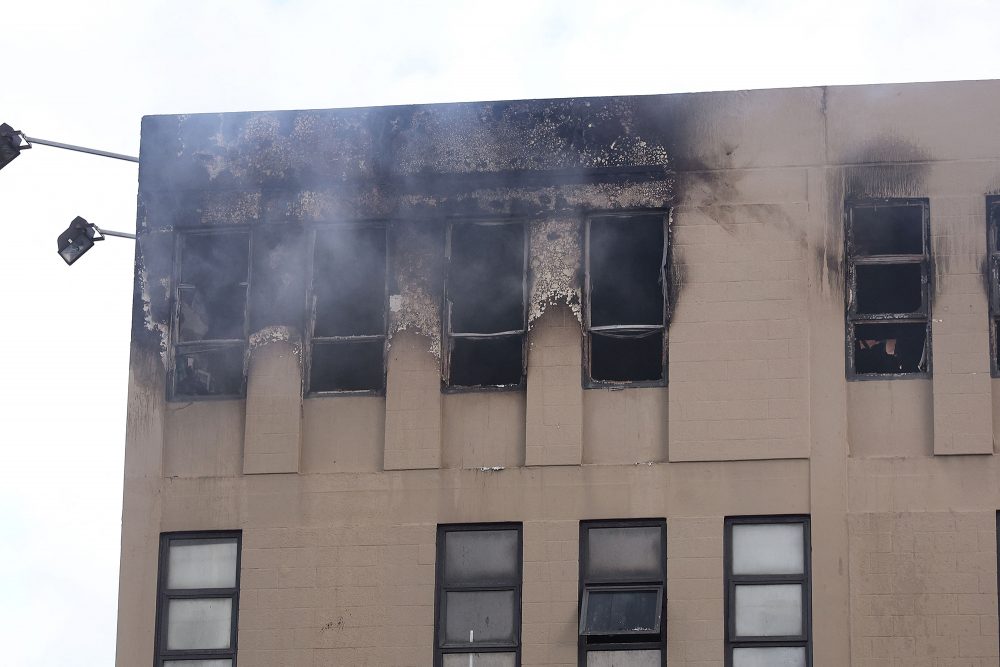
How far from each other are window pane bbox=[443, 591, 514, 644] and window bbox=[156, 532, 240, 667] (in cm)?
203

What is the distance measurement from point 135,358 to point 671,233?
5.34 meters

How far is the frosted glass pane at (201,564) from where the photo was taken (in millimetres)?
17328

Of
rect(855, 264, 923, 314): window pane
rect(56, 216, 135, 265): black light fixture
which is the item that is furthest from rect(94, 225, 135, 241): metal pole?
rect(855, 264, 923, 314): window pane

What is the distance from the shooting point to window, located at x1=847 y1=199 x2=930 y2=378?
661 inches

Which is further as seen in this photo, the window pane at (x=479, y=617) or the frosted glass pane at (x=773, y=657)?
the window pane at (x=479, y=617)

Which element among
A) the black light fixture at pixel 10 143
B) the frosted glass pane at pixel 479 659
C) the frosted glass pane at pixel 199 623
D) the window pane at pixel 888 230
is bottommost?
the frosted glass pane at pixel 479 659

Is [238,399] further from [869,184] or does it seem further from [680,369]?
[869,184]

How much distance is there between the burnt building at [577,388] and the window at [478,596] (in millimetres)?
26

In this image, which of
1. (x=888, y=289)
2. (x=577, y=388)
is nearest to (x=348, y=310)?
(x=577, y=388)

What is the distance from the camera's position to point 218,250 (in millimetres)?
18203

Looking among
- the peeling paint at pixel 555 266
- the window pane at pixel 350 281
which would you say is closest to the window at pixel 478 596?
the peeling paint at pixel 555 266

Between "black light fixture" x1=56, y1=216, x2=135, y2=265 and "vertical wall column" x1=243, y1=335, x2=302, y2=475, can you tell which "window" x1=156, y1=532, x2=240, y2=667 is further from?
"black light fixture" x1=56, y1=216, x2=135, y2=265

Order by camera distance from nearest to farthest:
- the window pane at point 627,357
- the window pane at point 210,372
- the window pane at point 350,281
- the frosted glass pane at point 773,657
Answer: the frosted glass pane at point 773,657 → the window pane at point 627,357 → the window pane at point 350,281 → the window pane at point 210,372

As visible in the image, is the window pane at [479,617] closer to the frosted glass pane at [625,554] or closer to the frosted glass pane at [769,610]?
the frosted glass pane at [625,554]
